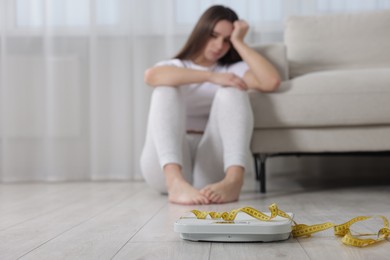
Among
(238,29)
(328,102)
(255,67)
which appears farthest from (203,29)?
(328,102)

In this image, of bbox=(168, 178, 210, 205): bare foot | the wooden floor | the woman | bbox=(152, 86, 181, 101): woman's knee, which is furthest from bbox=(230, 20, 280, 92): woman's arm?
bbox=(168, 178, 210, 205): bare foot

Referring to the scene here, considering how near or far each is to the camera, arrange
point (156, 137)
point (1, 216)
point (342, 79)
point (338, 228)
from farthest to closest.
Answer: point (342, 79)
point (156, 137)
point (1, 216)
point (338, 228)

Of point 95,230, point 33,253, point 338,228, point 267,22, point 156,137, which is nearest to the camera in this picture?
point 33,253

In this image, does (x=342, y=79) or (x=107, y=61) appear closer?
(x=342, y=79)

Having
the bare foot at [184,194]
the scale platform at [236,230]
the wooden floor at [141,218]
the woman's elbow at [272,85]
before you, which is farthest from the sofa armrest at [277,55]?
the scale platform at [236,230]

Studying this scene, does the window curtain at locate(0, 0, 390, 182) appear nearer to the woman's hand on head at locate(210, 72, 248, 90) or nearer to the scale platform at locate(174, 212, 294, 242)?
the woman's hand on head at locate(210, 72, 248, 90)

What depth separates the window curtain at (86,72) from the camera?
10.6 feet

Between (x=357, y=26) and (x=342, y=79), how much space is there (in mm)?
643

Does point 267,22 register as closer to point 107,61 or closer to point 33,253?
point 107,61

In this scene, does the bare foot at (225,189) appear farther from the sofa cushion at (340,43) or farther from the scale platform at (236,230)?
the sofa cushion at (340,43)

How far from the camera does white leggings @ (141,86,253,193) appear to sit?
6.94 feet

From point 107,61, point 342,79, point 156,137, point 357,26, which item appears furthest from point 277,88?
point 107,61

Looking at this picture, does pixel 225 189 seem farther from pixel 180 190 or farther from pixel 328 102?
pixel 328 102

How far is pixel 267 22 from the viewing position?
324 centimetres
